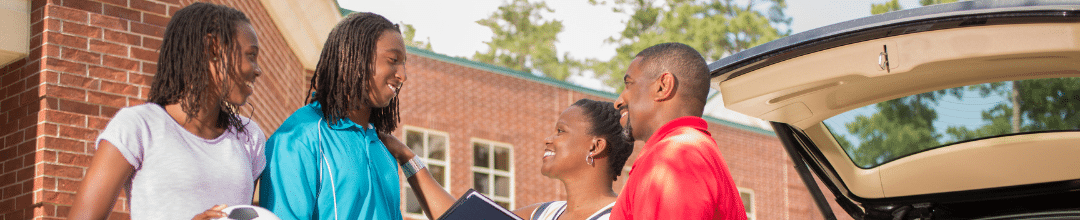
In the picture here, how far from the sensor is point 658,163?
2.22 metres

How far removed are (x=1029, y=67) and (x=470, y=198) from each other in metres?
1.86

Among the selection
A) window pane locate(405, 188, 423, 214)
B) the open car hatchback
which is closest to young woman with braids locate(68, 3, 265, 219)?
the open car hatchback

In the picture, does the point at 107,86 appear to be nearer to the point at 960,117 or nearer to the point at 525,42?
the point at 960,117

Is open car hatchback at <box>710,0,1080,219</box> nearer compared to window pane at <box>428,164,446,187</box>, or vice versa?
open car hatchback at <box>710,0,1080,219</box>

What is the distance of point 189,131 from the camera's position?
8.95ft

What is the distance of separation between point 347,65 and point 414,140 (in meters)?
13.8

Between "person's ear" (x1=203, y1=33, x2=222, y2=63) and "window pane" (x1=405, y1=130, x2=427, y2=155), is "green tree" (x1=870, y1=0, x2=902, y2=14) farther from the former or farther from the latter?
"person's ear" (x1=203, y1=33, x2=222, y2=63)

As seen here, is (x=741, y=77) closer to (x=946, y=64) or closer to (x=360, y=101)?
(x=946, y=64)

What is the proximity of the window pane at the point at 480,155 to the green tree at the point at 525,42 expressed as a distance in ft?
55.4

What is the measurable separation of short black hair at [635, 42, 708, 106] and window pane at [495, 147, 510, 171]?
15163 mm

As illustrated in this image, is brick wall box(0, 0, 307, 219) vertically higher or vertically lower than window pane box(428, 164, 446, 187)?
higher

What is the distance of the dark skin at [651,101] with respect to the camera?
2.54m

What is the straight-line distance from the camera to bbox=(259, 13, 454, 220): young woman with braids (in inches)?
112

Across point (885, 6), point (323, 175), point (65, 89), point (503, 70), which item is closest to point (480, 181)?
point (503, 70)
